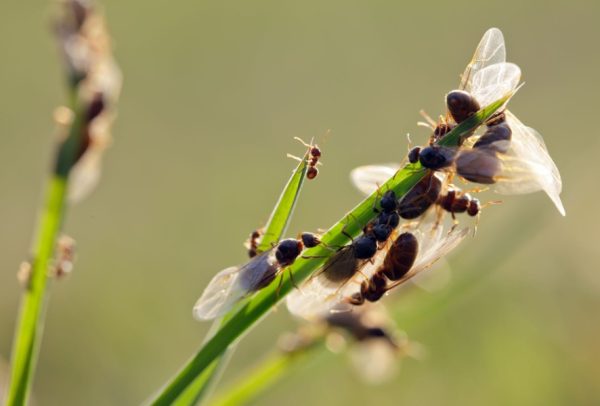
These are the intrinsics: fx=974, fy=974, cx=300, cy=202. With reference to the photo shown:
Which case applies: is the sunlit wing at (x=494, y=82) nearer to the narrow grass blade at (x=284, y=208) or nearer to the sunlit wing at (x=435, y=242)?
the sunlit wing at (x=435, y=242)

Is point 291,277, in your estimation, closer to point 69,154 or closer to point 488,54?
point 69,154

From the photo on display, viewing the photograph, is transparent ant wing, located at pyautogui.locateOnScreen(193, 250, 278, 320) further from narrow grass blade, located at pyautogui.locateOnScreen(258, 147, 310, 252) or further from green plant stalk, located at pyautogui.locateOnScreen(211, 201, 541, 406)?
green plant stalk, located at pyautogui.locateOnScreen(211, 201, 541, 406)

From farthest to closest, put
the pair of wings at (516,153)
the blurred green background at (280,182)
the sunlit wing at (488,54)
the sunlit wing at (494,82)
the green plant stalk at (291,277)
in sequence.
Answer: the blurred green background at (280,182), the sunlit wing at (488,54), the sunlit wing at (494,82), the pair of wings at (516,153), the green plant stalk at (291,277)

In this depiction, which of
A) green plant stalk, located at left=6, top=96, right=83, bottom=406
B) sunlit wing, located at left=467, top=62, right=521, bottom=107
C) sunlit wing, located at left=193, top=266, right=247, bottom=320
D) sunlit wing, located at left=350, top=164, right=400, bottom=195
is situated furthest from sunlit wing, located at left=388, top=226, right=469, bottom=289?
green plant stalk, located at left=6, top=96, right=83, bottom=406

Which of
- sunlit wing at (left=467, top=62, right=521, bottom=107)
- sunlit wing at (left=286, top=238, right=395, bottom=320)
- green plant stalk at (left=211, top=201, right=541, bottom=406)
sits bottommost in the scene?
green plant stalk at (left=211, top=201, right=541, bottom=406)

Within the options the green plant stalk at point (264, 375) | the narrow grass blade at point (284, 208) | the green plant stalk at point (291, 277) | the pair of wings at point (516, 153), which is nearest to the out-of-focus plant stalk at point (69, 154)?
the green plant stalk at point (291, 277)

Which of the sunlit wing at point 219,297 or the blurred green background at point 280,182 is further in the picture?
the blurred green background at point 280,182
